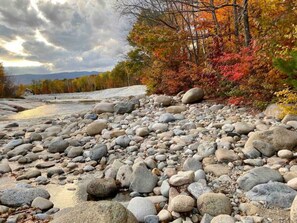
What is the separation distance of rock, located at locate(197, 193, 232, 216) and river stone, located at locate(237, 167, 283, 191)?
480 millimetres

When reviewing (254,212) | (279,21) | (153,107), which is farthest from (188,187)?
(153,107)

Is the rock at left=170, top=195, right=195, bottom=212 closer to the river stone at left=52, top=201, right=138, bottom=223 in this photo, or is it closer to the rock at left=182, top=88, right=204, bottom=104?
the river stone at left=52, top=201, right=138, bottom=223

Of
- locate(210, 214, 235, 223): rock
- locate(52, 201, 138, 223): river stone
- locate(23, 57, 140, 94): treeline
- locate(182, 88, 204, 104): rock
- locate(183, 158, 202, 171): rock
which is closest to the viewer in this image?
locate(52, 201, 138, 223): river stone

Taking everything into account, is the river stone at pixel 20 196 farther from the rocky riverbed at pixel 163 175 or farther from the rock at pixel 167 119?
the rock at pixel 167 119

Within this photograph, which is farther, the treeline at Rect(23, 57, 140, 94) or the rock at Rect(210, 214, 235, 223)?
the treeline at Rect(23, 57, 140, 94)

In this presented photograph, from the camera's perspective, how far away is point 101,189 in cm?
378

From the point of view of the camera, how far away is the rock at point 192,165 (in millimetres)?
3992

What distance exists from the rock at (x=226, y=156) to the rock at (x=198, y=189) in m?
0.82

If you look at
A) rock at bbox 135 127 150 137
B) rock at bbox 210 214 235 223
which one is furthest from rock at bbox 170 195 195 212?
rock at bbox 135 127 150 137

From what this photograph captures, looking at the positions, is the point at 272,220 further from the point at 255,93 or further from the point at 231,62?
the point at 231,62

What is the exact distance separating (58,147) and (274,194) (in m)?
4.71

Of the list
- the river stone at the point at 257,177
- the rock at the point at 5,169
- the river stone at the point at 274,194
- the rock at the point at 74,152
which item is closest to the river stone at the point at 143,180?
the river stone at the point at 257,177

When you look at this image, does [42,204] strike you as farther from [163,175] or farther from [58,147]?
[58,147]

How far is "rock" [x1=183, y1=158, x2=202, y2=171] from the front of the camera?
13.1ft
